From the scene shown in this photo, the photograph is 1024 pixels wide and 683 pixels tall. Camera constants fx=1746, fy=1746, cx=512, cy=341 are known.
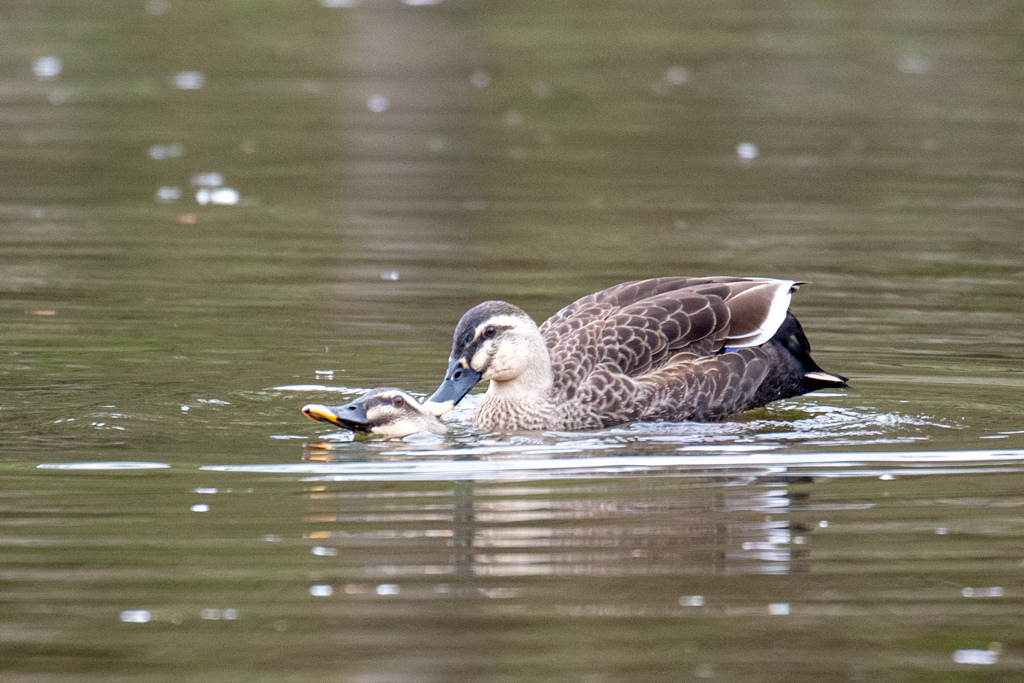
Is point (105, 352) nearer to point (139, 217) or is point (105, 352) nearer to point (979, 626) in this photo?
point (139, 217)

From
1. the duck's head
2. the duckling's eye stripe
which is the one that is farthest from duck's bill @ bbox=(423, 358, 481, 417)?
the duckling's eye stripe

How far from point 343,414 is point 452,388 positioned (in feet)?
2.40

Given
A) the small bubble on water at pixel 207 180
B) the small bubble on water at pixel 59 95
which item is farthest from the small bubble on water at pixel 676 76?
the small bubble on water at pixel 207 180

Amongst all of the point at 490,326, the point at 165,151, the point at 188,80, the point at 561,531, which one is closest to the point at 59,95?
the point at 188,80

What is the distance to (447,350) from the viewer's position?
11.2 meters

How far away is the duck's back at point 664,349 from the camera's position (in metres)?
9.82

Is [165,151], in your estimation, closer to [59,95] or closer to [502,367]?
[59,95]

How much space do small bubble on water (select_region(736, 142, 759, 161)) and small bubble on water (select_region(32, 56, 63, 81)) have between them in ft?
33.0

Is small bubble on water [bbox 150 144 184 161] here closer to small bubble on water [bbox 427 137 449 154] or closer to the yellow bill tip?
small bubble on water [bbox 427 137 449 154]

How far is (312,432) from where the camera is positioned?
30.5ft

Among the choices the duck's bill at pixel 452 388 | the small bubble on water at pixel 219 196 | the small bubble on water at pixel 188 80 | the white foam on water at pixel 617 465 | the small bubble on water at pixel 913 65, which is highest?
the small bubble on water at pixel 913 65

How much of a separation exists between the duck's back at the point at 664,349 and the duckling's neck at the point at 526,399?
0.33ft

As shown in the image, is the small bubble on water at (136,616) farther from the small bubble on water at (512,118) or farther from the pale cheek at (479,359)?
the small bubble on water at (512,118)

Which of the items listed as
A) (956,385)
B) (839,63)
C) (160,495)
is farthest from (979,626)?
(839,63)
